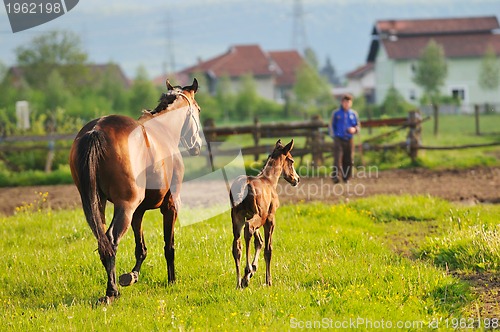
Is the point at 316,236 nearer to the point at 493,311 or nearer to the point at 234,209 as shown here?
the point at 234,209

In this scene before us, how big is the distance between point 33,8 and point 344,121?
7.21 meters

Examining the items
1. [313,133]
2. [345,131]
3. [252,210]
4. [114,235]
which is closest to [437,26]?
[313,133]

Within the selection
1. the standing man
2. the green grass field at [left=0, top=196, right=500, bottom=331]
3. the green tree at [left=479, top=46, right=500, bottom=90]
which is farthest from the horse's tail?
the green tree at [left=479, top=46, right=500, bottom=90]

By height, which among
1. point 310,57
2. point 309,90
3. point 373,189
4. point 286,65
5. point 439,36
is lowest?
point 373,189

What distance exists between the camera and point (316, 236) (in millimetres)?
10000

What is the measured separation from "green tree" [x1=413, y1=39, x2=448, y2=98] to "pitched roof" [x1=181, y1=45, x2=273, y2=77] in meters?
32.4

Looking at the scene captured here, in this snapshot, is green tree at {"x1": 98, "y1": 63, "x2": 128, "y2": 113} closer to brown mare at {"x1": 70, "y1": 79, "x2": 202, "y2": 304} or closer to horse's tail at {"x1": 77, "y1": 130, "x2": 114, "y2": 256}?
brown mare at {"x1": 70, "y1": 79, "x2": 202, "y2": 304}

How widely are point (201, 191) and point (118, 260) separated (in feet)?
27.0

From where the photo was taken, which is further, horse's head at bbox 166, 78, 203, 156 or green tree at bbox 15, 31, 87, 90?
green tree at bbox 15, 31, 87, 90

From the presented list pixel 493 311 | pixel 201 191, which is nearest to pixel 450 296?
pixel 493 311

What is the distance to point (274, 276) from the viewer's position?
7.86 meters

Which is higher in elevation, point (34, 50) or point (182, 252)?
point (34, 50)

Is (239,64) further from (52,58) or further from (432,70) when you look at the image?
(432,70)

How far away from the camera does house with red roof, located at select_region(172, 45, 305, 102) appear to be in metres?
93.8
